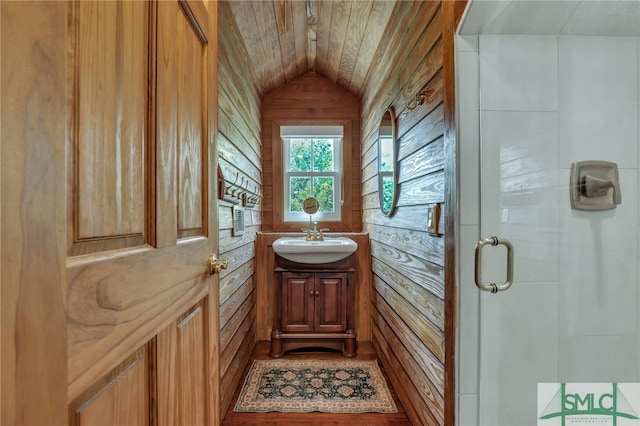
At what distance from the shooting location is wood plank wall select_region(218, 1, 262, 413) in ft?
5.23

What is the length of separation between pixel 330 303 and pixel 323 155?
1392 mm

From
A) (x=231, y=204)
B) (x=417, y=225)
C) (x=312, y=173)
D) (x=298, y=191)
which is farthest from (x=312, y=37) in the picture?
(x=417, y=225)

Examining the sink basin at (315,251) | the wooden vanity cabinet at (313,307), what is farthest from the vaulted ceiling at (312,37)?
the wooden vanity cabinet at (313,307)

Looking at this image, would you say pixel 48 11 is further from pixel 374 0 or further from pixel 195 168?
pixel 374 0

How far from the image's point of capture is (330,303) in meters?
2.33

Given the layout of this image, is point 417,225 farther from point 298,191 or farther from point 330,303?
point 298,191

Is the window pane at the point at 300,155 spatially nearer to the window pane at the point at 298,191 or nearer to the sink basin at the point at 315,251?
the window pane at the point at 298,191

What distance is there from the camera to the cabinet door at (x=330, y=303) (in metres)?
2.32

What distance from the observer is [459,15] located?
104 cm

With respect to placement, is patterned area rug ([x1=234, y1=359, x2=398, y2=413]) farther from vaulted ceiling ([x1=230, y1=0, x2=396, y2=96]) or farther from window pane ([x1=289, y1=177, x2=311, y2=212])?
vaulted ceiling ([x1=230, y1=0, x2=396, y2=96])

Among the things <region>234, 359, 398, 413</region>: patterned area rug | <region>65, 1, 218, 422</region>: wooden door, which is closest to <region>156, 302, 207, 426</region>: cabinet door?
<region>65, 1, 218, 422</region>: wooden door

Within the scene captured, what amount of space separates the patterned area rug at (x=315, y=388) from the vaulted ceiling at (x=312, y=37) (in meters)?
2.19

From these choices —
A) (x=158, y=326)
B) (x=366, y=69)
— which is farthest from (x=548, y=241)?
(x=366, y=69)

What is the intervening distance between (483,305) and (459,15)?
0.99 m
